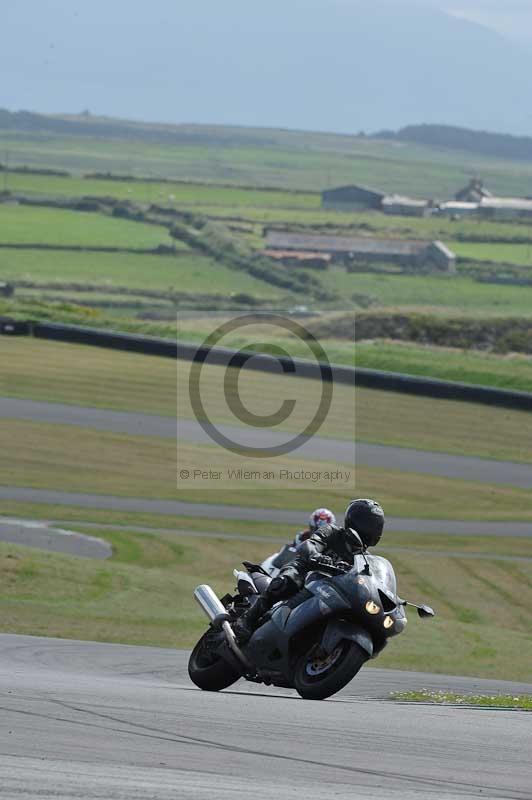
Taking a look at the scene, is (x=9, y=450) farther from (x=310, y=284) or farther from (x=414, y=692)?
(x=310, y=284)

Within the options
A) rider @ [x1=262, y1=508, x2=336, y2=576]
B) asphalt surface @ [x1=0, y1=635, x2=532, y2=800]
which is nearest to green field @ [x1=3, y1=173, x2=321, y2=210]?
rider @ [x1=262, y1=508, x2=336, y2=576]

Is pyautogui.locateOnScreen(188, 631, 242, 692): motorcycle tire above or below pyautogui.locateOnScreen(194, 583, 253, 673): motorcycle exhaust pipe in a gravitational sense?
below

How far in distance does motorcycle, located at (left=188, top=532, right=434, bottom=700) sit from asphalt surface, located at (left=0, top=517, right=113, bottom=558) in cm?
1438

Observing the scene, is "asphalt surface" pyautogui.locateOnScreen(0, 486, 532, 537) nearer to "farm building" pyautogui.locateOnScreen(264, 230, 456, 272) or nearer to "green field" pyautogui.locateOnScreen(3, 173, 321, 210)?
"farm building" pyautogui.locateOnScreen(264, 230, 456, 272)

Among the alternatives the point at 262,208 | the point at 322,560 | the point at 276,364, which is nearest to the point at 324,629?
the point at 322,560

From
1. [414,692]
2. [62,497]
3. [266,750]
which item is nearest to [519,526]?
[62,497]

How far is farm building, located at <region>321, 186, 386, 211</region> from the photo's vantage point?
172875 millimetres

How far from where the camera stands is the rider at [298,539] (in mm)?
12105

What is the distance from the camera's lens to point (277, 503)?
32.9m

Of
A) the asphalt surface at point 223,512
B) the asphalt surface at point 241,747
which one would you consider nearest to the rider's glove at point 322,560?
the asphalt surface at point 241,747

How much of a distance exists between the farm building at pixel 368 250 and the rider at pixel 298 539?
9751 centimetres

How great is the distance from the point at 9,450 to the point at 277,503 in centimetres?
765

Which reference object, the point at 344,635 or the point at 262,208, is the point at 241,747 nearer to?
the point at 344,635

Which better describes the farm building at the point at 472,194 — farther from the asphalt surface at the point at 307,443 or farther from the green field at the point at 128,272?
the asphalt surface at the point at 307,443
